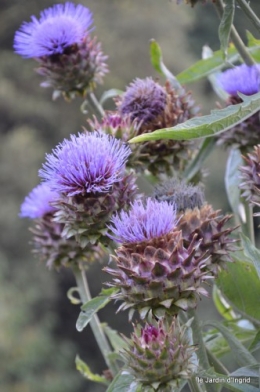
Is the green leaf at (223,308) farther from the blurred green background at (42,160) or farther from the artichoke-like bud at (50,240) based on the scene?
the blurred green background at (42,160)

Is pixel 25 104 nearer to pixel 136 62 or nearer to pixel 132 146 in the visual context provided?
pixel 136 62

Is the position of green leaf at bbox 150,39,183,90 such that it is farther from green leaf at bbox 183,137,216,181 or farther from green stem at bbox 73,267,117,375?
green stem at bbox 73,267,117,375

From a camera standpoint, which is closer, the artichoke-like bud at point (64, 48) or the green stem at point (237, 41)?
the green stem at point (237, 41)

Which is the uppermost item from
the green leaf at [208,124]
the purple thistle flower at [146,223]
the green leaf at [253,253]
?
the green leaf at [208,124]

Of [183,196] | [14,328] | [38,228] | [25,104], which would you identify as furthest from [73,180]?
[25,104]

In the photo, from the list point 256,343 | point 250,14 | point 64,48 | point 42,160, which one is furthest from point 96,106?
point 42,160

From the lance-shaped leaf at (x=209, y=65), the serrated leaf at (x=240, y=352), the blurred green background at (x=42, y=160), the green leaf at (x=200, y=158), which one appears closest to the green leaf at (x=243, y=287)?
the serrated leaf at (x=240, y=352)

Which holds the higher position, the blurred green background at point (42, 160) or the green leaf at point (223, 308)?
the blurred green background at point (42, 160)
